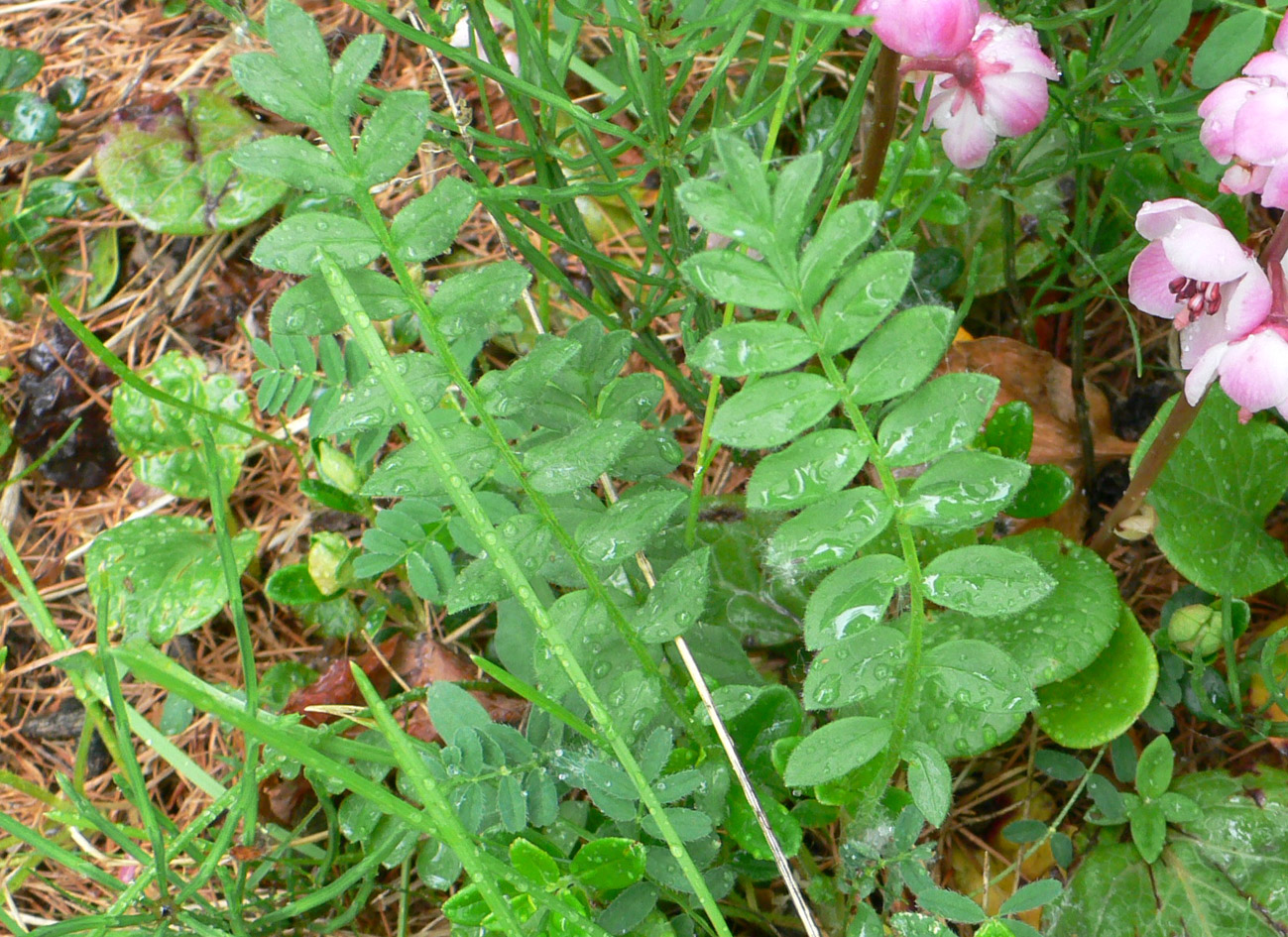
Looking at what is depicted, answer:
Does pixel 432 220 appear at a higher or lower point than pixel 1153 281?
higher

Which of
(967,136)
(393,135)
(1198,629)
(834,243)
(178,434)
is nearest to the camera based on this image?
(834,243)

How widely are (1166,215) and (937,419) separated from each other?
328 mm

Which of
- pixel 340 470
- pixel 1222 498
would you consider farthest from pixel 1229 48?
pixel 340 470

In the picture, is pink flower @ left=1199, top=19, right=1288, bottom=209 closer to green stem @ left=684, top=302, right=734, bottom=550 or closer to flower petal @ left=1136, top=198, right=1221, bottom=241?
flower petal @ left=1136, top=198, right=1221, bottom=241

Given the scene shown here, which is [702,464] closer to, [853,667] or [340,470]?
[853,667]

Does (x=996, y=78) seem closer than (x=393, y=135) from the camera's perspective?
No

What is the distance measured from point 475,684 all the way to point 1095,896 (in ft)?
2.24

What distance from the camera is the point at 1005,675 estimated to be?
75 centimetres

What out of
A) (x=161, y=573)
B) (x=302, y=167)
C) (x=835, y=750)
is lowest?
(x=161, y=573)

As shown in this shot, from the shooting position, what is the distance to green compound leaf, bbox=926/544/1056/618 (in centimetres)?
70

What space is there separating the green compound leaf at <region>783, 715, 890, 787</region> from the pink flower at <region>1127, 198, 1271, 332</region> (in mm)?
409

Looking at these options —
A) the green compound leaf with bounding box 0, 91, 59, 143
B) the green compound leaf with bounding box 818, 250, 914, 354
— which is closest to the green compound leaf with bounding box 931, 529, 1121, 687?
the green compound leaf with bounding box 818, 250, 914, 354

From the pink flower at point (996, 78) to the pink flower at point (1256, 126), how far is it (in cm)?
18

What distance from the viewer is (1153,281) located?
35.2 inches
